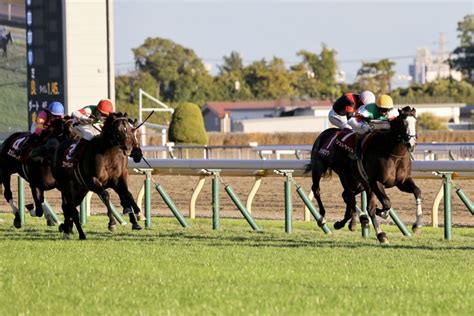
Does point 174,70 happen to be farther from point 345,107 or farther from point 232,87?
point 345,107

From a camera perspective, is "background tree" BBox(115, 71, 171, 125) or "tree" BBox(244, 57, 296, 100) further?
"tree" BBox(244, 57, 296, 100)

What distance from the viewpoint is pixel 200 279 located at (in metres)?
9.23

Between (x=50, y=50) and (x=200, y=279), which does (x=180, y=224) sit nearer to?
(x=200, y=279)

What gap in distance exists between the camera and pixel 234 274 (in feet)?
31.2

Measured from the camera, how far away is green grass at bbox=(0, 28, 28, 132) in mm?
24062

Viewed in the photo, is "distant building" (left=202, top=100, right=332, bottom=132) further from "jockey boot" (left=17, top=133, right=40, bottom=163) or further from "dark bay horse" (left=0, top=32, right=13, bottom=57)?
"jockey boot" (left=17, top=133, right=40, bottom=163)

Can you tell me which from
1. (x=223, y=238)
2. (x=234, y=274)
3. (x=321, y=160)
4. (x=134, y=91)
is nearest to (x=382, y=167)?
(x=321, y=160)

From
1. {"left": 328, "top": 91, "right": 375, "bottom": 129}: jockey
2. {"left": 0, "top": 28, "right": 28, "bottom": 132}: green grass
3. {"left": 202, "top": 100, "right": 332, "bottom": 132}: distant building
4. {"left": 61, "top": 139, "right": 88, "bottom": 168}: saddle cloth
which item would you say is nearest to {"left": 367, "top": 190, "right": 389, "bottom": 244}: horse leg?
{"left": 328, "top": 91, "right": 375, "bottom": 129}: jockey

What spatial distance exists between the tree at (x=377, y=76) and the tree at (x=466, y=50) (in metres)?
7.52

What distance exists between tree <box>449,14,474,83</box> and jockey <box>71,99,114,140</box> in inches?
3361

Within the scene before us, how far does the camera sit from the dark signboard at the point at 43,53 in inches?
923

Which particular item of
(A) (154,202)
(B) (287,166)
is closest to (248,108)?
(A) (154,202)

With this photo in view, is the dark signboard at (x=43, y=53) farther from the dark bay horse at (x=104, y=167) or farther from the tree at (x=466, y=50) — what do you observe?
the tree at (x=466, y=50)

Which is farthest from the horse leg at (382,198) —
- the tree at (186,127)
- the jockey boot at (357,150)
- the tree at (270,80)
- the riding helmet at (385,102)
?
the tree at (270,80)
